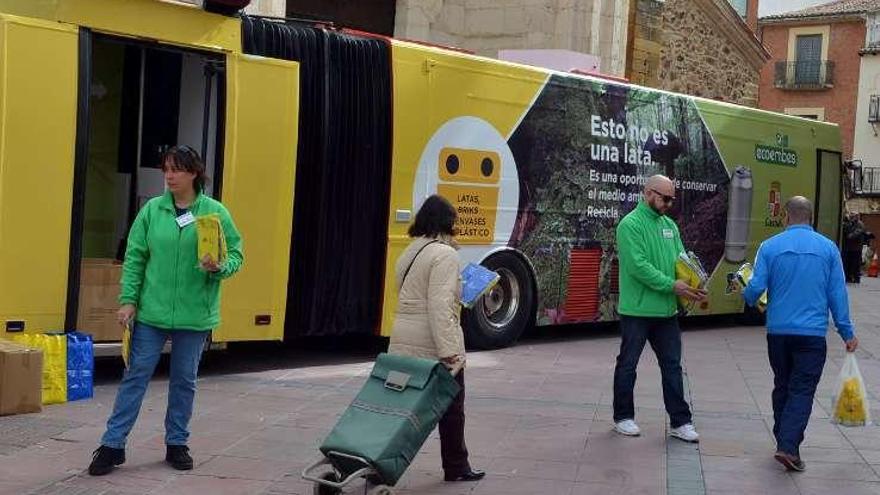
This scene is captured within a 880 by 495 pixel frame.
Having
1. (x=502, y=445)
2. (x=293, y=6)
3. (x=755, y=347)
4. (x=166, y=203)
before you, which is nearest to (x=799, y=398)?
(x=502, y=445)

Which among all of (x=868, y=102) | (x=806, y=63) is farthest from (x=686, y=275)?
(x=806, y=63)

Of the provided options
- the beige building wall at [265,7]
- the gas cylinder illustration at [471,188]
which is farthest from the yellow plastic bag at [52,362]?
the beige building wall at [265,7]

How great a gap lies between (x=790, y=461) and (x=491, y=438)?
185cm

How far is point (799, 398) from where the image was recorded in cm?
687

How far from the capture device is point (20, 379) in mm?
7582

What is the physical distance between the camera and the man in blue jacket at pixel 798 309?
22.5ft

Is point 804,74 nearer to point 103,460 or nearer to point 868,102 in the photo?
point 868,102

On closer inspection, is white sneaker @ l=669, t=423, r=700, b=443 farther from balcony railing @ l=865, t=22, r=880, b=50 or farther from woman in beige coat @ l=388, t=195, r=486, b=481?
A: balcony railing @ l=865, t=22, r=880, b=50

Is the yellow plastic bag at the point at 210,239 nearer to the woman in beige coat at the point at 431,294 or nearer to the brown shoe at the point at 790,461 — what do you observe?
the woman in beige coat at the point at 431,294

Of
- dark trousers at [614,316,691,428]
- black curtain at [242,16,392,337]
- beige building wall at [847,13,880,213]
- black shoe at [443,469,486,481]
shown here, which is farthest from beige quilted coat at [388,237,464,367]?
beige building wall at [847,13,880,213]

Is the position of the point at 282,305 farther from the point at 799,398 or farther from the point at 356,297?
the point at 799,398

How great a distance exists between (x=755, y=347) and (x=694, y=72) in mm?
11638

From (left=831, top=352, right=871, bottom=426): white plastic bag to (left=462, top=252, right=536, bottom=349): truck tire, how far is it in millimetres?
4927

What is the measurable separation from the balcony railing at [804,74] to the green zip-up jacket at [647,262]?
1824 inches
